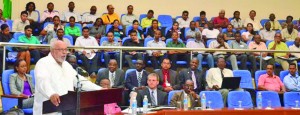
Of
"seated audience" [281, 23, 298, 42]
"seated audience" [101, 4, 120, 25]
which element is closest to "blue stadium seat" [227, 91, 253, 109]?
"seated audience" [101, 4, 120, 25]

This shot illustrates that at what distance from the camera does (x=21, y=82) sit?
31.6 ft

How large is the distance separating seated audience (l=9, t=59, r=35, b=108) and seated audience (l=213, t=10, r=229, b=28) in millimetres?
7065

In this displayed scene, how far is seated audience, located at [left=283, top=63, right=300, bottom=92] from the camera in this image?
12055 millimetres

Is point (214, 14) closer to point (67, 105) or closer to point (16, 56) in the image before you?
point (16, 56)

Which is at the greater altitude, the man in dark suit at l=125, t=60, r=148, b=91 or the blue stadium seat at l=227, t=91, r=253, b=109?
the man in dark suit at l=125, t=60, r=148, b=91

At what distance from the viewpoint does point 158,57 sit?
1224cm

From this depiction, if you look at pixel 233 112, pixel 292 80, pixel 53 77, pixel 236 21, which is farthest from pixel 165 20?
pixel 53 77

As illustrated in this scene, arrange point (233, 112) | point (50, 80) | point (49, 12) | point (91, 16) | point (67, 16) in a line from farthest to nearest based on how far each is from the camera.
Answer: point (91, 16) → point (67, 16) → point (49, 12) → point (233, 112) → point (50, 80)

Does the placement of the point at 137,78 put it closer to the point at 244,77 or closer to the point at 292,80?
the point at 244,77

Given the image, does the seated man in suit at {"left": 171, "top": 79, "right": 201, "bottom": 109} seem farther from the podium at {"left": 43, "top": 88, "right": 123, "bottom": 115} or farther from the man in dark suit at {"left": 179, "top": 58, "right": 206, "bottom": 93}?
the podium at {"left": 43, "top": 88, "right": 123, "bottom": 115}

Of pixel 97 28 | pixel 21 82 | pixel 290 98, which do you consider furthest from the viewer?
pixel 97 28

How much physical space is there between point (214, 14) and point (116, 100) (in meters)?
11.0

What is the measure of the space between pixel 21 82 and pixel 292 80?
5.38 m

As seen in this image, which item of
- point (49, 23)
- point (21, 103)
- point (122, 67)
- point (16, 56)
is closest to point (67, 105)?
point (21, 103)
